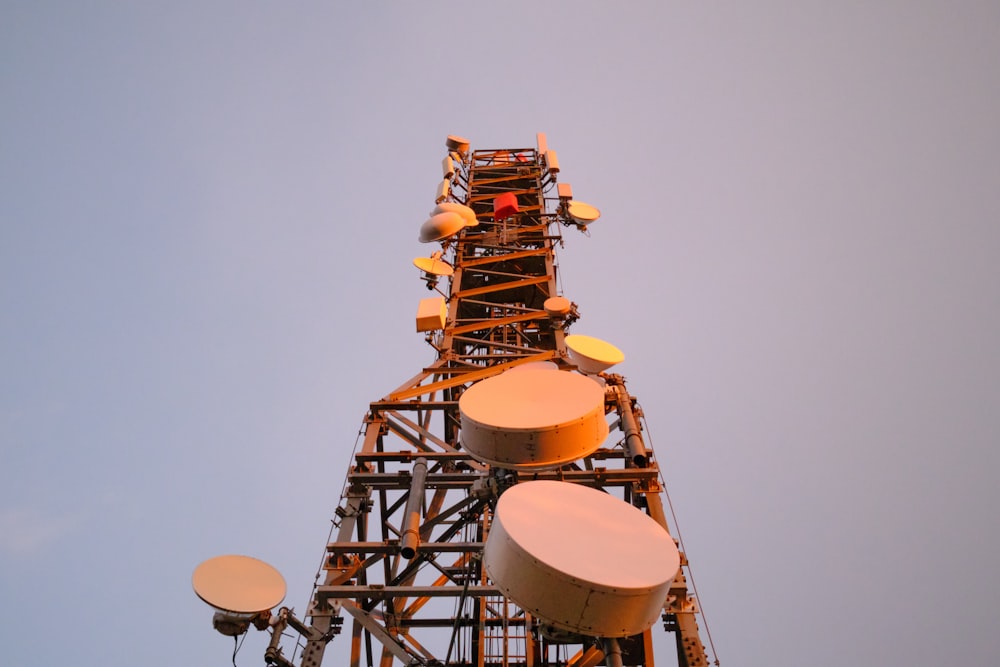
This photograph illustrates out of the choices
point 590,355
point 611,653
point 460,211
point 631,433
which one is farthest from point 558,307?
point 611,653

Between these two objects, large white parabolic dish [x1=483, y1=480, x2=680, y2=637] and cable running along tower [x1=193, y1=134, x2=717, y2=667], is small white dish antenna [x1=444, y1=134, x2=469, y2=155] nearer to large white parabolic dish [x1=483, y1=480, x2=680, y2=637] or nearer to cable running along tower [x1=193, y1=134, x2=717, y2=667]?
cable running along tower [x1=193, y1=134, x2=717, y2=667]

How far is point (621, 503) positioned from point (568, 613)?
6.46 feet

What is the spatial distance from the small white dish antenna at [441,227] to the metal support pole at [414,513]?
8.69 metres

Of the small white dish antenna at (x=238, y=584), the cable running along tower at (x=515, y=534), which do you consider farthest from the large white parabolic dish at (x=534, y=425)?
the small white dish antenna at (x=238, y=584)

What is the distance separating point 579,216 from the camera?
2167cm

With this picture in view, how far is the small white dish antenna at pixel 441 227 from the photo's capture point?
18.2 meters

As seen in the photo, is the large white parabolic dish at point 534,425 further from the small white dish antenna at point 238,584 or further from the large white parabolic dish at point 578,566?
the small white dish antenna at point 238,584

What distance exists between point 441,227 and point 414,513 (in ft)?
33.6

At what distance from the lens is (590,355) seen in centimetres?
1342

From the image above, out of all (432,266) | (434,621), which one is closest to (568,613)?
(434,621)

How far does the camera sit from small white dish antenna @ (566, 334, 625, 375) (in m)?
13.4

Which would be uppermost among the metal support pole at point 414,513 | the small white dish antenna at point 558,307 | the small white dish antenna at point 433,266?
the small white dish antenna at point 433,266

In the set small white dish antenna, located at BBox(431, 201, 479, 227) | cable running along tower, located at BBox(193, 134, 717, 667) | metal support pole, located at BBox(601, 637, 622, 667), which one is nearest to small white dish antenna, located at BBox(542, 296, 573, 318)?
cable running along tower, located at BBox(193, 134, 717, 667)

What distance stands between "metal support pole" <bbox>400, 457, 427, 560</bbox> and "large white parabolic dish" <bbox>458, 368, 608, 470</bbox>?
4.26ft
